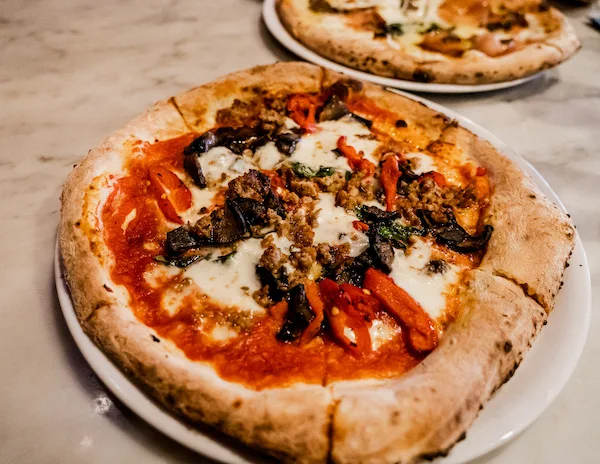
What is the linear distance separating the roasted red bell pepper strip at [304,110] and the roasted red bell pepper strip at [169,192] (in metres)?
→ 0.85

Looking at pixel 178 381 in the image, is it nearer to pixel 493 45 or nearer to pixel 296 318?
pixel 296 318

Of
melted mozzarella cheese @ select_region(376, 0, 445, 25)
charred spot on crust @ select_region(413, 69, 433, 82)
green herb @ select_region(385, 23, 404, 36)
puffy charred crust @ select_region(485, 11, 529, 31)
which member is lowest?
charred spot on crust @ select_region(413, 69, 433, 82)

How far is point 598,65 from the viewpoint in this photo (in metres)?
4.41

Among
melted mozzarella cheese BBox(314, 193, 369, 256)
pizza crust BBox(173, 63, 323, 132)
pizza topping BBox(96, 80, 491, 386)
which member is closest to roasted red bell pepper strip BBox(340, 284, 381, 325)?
pizza topping BBox(96, 80, 491, 386)

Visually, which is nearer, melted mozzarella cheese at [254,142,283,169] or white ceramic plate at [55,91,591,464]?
white ceramic plate at [55,91,591,464]

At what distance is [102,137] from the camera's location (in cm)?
327

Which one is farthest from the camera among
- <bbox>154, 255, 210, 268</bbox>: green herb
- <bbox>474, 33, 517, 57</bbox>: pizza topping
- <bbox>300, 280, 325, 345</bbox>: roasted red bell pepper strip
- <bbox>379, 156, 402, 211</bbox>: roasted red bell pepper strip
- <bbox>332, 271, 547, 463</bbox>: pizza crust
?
<bbox>474, 33, 517, 57</bbox>: pizza topping

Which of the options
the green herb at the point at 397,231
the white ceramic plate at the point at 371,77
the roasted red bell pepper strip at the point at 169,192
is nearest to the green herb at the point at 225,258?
the roasted red bell pepper strip at the point at 169,192

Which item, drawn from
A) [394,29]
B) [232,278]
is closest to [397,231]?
[232,278]

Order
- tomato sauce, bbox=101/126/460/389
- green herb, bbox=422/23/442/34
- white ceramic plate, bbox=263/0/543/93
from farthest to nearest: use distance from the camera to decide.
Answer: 1. green herb, bbox=422/23/442/34
2. white ceramic plate, bbox=263/0/543/93
3. tomato sauce, bbox=101/126/460/389

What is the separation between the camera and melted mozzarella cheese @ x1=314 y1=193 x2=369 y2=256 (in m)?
2.41

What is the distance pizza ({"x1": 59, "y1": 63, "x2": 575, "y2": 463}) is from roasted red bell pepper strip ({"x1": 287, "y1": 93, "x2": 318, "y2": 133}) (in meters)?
0.01

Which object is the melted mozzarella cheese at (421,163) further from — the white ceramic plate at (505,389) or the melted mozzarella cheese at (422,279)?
the white ceramic plate at (505,389)

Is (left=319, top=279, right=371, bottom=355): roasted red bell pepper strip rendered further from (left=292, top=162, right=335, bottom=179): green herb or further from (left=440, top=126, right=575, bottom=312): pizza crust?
(left=292, top=162, right=335, bottom=179): green herb
